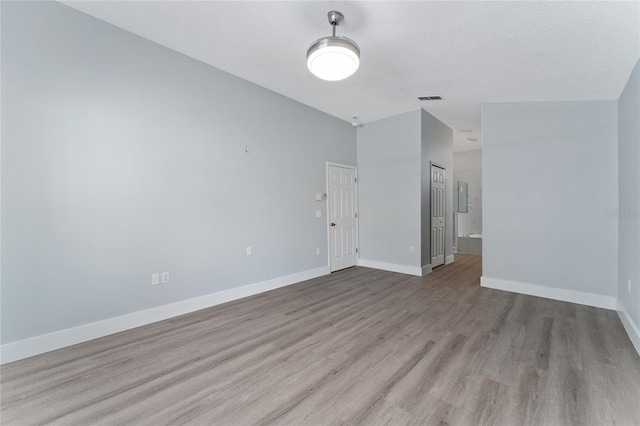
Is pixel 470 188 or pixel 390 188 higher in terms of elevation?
pixel 470 188

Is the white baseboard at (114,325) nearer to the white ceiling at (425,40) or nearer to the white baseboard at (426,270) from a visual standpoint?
the white baseboard at (426,270)

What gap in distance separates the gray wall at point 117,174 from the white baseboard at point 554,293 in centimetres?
355

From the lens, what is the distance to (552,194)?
3855 mm

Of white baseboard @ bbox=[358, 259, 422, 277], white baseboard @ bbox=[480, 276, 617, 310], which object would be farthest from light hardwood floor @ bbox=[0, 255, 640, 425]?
white baseboard @ bbox=[358, 259, 422, 277]

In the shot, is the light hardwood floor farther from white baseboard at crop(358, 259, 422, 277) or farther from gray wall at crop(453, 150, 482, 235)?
gray wall at crop(453, 150, 482, 235)

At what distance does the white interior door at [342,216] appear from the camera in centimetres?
528

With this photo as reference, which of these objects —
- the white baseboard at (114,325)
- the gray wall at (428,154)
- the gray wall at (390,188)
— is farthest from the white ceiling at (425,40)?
the white baseboard at (114,325)

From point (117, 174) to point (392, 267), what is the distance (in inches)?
181

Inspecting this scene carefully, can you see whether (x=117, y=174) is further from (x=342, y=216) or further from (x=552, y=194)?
(x=552, y=194)

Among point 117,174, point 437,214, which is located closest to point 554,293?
point 437,214

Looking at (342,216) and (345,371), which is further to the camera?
(342,216)

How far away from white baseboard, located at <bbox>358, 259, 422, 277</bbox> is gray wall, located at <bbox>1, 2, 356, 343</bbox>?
90.5 inches

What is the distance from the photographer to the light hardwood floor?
5.50 feet

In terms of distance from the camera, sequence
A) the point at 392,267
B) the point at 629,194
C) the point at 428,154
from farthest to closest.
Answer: the point at 392,267
the point at 428,154
the point at 629,194
